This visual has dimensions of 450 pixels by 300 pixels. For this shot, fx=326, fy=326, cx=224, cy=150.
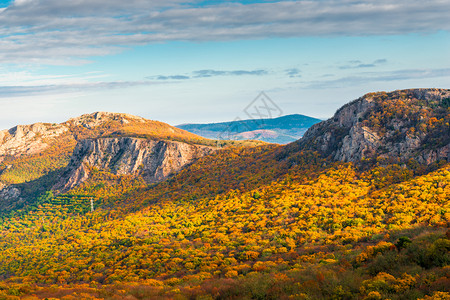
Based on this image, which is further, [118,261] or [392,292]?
[118,261]

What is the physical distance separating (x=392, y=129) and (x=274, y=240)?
250 ft

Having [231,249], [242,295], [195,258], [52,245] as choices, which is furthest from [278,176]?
[242,295]

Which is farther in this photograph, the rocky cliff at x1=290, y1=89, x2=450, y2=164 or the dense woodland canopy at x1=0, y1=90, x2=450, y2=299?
the rocky cliff at x1=290, y1=89, x2=450, y2=164

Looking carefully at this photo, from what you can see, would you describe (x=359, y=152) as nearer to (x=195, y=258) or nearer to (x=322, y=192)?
(x=322, y=192)

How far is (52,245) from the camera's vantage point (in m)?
136

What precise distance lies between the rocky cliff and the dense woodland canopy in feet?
3.90

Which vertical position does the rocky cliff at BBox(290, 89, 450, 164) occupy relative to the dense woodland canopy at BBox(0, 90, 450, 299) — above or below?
above

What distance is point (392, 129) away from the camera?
119938mm

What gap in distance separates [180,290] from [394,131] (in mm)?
108138

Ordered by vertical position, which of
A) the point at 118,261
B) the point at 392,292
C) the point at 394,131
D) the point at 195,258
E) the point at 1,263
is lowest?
the point at 1,263

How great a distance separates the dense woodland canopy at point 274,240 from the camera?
3275cm

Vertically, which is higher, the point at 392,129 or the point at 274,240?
the point at 392,129

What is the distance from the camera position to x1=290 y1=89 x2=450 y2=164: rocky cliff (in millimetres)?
106875

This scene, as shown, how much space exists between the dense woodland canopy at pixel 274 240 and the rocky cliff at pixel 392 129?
119 centimetres
